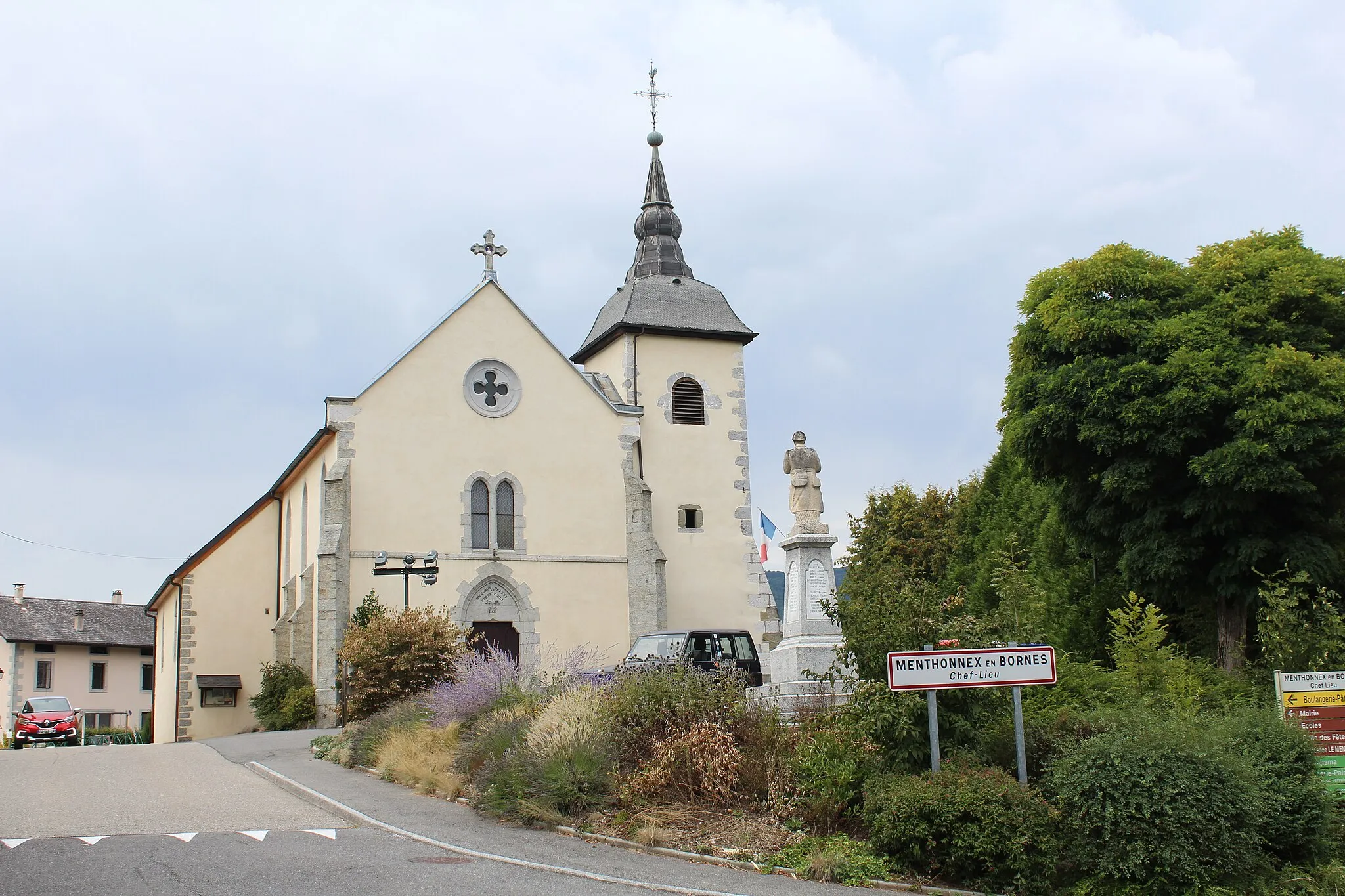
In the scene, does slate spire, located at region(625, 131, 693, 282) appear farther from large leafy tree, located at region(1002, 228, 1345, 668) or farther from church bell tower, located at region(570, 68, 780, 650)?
large leafy tree, located at region(1002, 228, 1345, 668)

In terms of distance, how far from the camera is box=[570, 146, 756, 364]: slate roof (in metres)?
32.7

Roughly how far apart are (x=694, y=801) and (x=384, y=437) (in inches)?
693

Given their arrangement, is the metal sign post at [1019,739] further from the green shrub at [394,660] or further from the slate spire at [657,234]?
the slate spire at [657,234]

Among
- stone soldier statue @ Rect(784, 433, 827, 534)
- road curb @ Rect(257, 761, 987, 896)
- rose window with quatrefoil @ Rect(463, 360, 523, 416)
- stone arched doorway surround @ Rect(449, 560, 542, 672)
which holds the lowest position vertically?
road curb @ Rect(257, 761, 987, 896)

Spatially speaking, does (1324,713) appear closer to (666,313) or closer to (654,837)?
(654,837)

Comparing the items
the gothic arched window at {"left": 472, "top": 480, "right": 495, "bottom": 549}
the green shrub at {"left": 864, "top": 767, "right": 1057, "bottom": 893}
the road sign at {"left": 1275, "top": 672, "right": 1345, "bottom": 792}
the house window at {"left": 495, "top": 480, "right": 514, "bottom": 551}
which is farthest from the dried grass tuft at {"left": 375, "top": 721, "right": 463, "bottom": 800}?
the house window at {"left": 495, "top": 480, "right": 514, "bottom": 551}

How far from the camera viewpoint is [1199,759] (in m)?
9.72

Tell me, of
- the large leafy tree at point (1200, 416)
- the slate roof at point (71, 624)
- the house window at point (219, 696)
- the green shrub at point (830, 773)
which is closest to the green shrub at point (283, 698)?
the house window at point (219, 696)

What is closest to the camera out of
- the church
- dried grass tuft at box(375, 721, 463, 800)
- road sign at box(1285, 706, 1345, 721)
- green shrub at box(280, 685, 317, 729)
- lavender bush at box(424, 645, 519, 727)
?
road sign at box(1285, 706, 1345, 721)

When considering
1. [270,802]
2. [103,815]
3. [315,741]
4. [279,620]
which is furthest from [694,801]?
[279,620]

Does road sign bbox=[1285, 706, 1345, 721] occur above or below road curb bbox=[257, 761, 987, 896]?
above

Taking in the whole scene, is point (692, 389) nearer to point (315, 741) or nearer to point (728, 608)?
point (728, 608)

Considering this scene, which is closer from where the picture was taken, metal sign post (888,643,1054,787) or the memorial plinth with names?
metal sign post (888,643,1054,787)

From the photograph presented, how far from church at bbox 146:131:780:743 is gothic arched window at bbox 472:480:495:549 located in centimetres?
4
